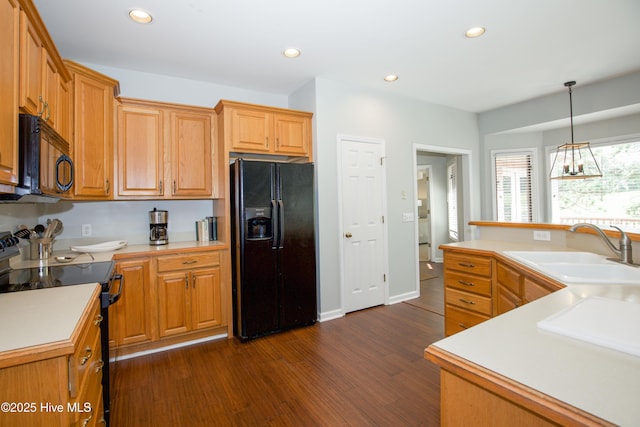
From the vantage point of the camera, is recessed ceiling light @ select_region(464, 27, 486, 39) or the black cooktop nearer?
the black cooktop

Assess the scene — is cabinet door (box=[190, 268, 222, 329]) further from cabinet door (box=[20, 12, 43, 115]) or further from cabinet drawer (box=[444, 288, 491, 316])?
cabinet drawer (box=[444, 288, 491, 316])

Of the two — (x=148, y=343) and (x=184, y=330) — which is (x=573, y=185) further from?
(x=148, y=343)

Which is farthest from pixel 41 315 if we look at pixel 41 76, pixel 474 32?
pixel 474 32

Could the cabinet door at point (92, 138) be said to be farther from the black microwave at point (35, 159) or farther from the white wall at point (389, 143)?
the white wall at point (389, 143)

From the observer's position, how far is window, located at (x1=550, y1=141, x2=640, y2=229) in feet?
13.7

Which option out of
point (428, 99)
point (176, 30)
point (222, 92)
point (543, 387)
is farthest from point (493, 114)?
point (543, 387)

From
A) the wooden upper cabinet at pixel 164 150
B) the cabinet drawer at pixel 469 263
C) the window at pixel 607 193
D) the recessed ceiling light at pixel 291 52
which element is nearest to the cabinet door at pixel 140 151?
the wooden upper cabinet at pixel 164 150

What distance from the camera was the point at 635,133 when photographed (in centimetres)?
411

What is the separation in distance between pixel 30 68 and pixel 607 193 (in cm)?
624

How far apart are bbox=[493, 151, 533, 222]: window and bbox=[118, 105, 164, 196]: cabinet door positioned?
187 inches

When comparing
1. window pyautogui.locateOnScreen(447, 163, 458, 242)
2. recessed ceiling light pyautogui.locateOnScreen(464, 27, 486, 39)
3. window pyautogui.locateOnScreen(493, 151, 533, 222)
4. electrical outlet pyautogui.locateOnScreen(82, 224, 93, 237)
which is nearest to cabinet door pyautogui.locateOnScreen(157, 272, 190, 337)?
electrical outlet pyautogui.locateOnScreen(82, 224, 93, 237)

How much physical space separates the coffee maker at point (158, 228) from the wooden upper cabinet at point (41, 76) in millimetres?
977

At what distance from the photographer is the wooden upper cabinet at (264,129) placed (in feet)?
A: 10.2

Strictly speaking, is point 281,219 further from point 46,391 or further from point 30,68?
point 46,391
